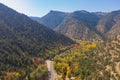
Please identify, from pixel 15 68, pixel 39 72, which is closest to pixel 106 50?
pixel 39 72

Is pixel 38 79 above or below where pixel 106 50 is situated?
below

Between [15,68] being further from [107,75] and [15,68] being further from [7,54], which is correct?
[107,75]

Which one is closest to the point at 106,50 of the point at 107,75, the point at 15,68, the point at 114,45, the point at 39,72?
the point at 114,45

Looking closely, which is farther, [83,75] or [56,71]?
[56,71]

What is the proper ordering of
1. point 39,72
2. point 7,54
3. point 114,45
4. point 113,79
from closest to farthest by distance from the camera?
point 113,79 → point 39,72 → point 114,45 → point 7,54

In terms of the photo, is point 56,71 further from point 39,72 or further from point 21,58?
point 21,58

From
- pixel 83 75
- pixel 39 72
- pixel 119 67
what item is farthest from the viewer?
pixel 39 72

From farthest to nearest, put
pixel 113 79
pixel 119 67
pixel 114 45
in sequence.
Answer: pixel 114 45 < pixel 119 67 < pixel 113 79

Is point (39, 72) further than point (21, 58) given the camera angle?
No

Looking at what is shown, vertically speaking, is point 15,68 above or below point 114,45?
below
